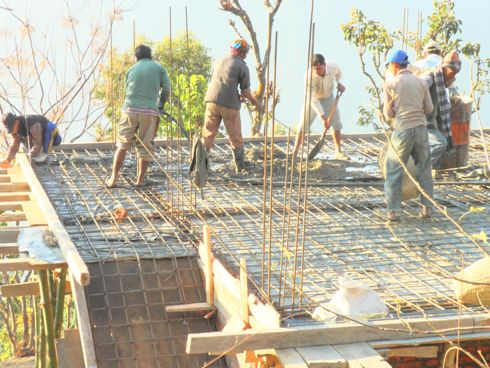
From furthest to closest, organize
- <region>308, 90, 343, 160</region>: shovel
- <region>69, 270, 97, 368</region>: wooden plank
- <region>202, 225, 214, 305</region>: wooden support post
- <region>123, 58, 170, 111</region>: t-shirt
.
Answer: <region>308, 90, 343, 160</region>: shovel < <region>123, 58, 170, 111</region>: t-shirt < <region>202, 225, 214, 305</region>: wooden support post < <region>69, 270, 97, 368</region>: wooden plank

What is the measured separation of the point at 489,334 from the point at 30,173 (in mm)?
4864

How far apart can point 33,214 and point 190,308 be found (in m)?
1.86

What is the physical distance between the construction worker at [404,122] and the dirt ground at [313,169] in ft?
5.19

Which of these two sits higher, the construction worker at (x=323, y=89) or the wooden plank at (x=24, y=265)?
the construction worker at (x=323, y=89)

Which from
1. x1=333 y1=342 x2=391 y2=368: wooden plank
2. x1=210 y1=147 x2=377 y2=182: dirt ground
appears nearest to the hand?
x1=210 y1=147 x2=377 y2=182: dirt ground

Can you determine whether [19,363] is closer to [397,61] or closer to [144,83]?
[144,83]

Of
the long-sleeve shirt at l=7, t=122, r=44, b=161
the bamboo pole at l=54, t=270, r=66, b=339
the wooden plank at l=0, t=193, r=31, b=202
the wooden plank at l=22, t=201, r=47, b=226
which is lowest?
the bamboo pole at l=54, t=270, r=66, b=339

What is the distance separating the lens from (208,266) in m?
5.27

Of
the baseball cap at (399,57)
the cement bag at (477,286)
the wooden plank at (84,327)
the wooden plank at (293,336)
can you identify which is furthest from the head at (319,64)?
the wooden plank at (293,336)

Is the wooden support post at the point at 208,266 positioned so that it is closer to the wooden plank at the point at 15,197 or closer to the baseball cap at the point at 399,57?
the baseball cap at the point at 399,57

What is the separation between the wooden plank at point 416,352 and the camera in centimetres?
425

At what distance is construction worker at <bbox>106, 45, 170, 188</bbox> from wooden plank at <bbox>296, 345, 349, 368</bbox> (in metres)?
3.76

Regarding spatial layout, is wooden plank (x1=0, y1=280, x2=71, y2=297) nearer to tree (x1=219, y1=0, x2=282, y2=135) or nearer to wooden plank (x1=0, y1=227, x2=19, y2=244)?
wooden plank (x1=0, y1=227, x2=19, y2=244)

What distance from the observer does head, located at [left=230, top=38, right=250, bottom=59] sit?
7.84m
